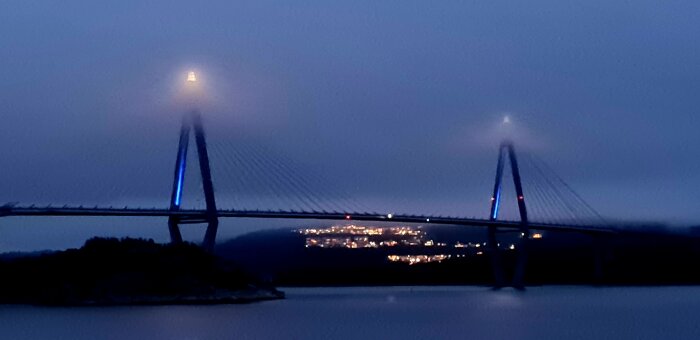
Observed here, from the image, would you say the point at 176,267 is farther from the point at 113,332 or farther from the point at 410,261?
the point at 410,261

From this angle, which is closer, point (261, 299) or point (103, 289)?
point (103, 289)

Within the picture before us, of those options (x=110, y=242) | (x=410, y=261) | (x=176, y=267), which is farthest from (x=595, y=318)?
(x=410, y=261)

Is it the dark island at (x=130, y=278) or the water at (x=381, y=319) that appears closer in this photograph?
the water at (x=381, y=319)

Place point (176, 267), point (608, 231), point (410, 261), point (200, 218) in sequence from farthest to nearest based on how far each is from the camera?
point (410, 261), point (608, 231), point (176, 267), point (200, 218)

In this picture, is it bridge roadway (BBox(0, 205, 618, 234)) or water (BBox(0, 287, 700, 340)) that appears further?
bridge roadway (BBox(0, 205, 618, 234))

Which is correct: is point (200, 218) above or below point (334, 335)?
above
